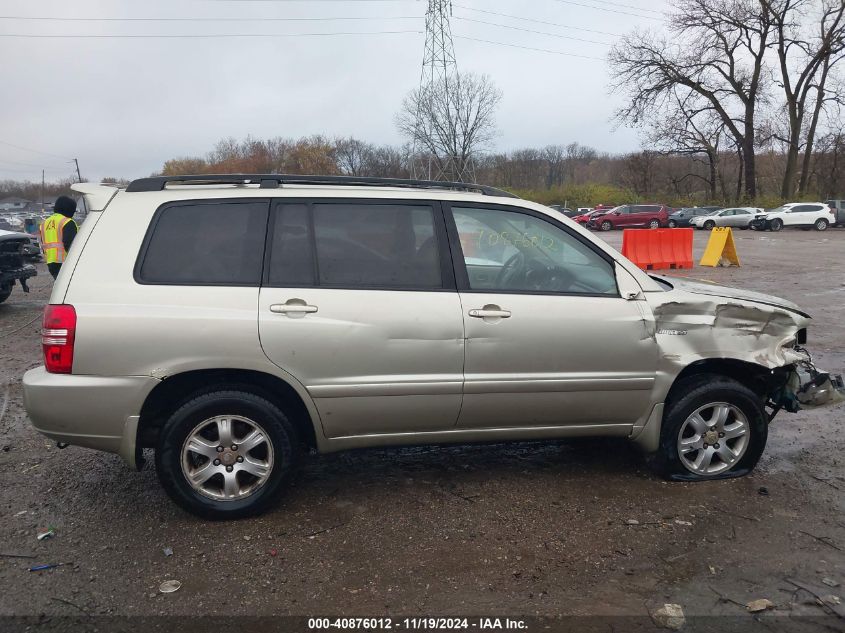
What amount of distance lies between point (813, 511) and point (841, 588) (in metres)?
0.84

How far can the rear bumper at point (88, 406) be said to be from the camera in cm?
348

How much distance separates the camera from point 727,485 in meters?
4.19

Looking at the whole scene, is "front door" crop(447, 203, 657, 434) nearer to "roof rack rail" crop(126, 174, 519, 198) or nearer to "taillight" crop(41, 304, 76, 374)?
"roof rack rail" crop(126, 174, 519, 198)

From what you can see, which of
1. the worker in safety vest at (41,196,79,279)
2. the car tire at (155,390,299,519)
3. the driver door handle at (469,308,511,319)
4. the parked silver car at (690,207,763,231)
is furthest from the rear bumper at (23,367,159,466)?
the parked silver car at (690,207,763,231)

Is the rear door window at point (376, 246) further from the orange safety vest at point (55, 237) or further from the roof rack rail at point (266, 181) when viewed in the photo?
the orange safety vest at point (55, 237)

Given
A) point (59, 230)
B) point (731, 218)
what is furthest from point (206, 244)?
point (731, 218)

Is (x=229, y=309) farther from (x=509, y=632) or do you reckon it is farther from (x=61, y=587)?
(x=509, y=632)

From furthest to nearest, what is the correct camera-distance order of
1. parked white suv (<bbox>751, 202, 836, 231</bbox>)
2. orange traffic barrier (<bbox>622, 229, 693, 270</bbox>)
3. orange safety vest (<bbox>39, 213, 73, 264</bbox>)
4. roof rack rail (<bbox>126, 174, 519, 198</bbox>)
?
parked white suv (<bbox>751, 202, 836, 231</bbox>)
orange traffic barrier (<bbox>622, 229, 693, 270</bbox>)
orange safety vest (<bbox>39, 213, 73, 264</bbox>)
roof rack rail (<bbox>126, 174, 519, 198</bbox>)

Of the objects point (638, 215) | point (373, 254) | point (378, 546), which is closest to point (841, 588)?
point (378, 546)

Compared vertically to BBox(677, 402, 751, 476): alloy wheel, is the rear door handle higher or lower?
higher

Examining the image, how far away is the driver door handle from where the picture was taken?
3.78m

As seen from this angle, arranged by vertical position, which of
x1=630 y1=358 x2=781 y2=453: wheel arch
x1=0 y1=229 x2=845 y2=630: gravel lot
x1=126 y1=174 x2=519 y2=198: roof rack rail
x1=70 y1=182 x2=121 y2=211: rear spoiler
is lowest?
x1=0 y1=229 x2=845 y2=630: gravel lot

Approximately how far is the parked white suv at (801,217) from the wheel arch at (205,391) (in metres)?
41.7

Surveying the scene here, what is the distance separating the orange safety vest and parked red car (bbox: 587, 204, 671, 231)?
123ft
